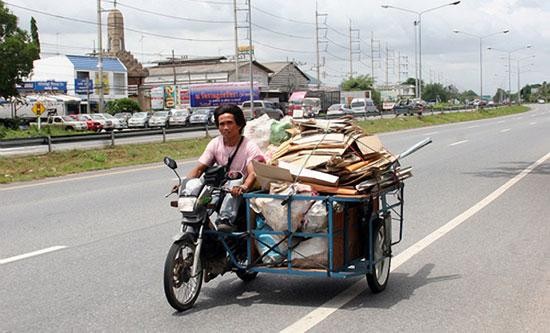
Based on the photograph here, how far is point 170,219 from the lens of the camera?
37.0ft

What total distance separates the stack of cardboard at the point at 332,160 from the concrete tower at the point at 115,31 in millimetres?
106085

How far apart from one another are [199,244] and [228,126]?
1129mm

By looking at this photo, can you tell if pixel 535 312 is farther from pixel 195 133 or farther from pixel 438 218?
pixel 195 133

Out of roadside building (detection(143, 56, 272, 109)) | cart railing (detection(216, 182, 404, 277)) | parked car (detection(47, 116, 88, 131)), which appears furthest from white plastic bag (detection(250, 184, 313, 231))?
roadside building (detection(143, 56, 272, 109))

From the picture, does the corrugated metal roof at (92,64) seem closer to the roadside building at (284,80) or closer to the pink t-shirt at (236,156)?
the roadside building at (284,80)

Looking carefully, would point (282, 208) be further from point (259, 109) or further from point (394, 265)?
point (259, 109)

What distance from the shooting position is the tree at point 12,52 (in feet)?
168

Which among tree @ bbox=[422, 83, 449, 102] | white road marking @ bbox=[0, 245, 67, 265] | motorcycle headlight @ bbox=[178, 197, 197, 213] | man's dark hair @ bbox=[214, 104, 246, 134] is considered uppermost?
tree @ bbox=[422, 83, 449, 102]

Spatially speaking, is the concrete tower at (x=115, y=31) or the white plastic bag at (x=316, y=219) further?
the concrete tower at (x=115, y=31)

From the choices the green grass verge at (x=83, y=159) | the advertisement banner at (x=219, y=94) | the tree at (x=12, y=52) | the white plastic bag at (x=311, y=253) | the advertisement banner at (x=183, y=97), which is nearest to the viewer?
the white plastic bag at (x=311, y=253)

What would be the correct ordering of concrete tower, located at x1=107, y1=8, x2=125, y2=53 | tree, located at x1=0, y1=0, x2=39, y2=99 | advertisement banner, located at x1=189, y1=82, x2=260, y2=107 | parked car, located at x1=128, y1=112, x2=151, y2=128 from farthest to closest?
concrete tower, located at x1=107, y1=8, x2=125, y2=53 → advertisement banner, located at x1=189, y1=82, x2=260, y2=107 → parked car, located at x1=128, y1=112, x2=151, y2=128 → tree, located at x1=0, y1=0, x2=39, y2=99

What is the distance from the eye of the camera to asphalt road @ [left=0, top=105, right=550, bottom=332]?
590 cm

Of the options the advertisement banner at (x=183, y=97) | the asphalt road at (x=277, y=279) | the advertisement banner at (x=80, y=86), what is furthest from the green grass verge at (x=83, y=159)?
the advertisement banner at (x=183, y=97)

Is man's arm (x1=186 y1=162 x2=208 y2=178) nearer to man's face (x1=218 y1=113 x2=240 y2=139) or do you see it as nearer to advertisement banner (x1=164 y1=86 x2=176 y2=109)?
man's face (x1=218 y1=113 x2=240 y2=139)
